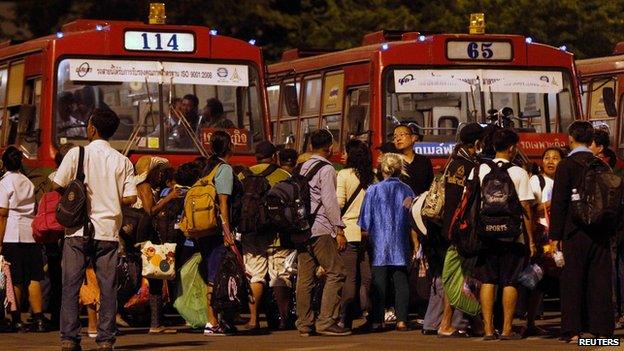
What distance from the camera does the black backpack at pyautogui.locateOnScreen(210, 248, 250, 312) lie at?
50.1 ft

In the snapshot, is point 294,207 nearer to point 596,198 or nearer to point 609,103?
point 596,198

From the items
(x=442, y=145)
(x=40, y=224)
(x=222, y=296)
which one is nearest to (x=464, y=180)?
(x=222, y=296)

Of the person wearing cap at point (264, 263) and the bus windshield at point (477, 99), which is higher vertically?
the bus windshield at point (477, 99)

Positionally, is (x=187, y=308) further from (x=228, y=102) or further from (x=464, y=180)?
(x=228, y=102)

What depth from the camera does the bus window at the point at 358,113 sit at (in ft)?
67.3

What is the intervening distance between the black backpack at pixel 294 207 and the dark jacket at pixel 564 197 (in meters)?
2.39

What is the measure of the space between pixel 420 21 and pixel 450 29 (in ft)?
5.17

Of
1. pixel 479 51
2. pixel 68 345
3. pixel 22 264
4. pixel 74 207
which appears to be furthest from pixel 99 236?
pixel 479 51

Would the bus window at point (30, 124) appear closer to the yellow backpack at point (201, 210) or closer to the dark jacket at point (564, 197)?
the yellow backpack at point (201, 210)

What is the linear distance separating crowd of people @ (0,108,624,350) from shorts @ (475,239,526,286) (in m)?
0.01

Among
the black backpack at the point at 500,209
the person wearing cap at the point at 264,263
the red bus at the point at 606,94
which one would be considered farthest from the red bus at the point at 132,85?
the black backpack at the point at 500,209

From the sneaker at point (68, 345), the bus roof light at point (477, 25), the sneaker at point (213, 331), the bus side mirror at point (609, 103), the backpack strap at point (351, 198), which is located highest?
the bus roof light at point (477, 25)

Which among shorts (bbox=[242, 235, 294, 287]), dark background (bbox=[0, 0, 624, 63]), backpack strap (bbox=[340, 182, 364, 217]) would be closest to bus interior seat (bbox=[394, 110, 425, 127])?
backpack strap (bbox=[340, 182, 364, 217])

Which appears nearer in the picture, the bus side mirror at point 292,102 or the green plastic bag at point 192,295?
the green plastic bag at point 192,295
